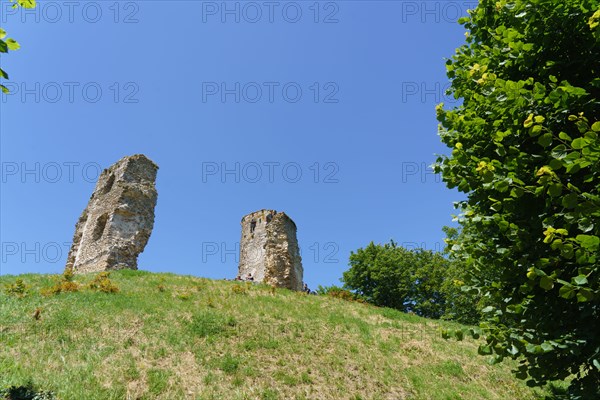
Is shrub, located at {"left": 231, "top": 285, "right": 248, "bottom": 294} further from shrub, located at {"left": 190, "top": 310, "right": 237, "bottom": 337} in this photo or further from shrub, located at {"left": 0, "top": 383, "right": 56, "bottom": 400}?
shrub, located at {"left": 0, "top": 383, "right": 56, "bottom": 400}

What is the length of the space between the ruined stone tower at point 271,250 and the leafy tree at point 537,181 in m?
19.2

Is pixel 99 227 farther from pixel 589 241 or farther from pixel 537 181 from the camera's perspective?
pixel 589 241

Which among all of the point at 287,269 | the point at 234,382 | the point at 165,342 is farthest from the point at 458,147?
the point at 287,269

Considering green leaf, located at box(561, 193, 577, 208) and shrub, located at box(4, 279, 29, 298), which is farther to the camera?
shrub, located at box(4, 279, 29, 298)

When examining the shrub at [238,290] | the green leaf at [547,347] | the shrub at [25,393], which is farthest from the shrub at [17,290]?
the green leaf at [547,347]

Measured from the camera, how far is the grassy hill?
360 inches

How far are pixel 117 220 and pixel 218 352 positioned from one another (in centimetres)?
1448

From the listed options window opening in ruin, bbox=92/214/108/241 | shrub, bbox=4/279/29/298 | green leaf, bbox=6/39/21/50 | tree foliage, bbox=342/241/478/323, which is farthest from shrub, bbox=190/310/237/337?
tree foliage, bbox=342/241/478/323

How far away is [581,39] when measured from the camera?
528 cm

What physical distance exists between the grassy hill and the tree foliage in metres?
20.2

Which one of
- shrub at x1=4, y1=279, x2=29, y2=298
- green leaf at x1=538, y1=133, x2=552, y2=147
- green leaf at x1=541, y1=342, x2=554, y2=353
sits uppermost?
green leaf at x1=538, y1=133, x2=552, y2=147

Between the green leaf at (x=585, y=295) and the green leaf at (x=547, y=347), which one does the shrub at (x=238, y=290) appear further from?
the green leaf at (x=585, y=295)

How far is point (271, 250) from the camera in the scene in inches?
1012

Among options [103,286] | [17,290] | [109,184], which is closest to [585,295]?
[103,286]
